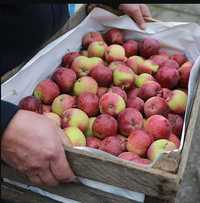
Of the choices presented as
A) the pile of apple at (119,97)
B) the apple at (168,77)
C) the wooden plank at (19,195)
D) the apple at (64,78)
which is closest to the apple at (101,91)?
the pile of apple at (119,97)

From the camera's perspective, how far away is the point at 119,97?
4.73ft

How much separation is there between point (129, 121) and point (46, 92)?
339 millimetres

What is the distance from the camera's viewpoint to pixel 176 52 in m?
1.79

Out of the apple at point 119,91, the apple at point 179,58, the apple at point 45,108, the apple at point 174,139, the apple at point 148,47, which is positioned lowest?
the apple at point 45,108

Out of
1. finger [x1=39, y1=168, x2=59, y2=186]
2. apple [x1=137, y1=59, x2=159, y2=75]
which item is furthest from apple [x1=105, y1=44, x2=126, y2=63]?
finger [x1=39, y1=168, x2=59, y2=186]

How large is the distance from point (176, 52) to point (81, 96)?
1.83 ft

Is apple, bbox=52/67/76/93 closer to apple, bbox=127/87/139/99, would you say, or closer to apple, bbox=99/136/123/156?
apple, bbox=127/87/139/99

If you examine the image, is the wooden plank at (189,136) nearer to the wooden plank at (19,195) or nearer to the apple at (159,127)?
the apple at (159,127)

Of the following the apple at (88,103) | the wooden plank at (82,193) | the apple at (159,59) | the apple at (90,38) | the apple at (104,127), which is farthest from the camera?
the apple at (90,38)

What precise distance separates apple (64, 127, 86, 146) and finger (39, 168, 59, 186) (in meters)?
0.25

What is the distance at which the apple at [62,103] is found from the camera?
1.44 meters

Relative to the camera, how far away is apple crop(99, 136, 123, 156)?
4.07ft

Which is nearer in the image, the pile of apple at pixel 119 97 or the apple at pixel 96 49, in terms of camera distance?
the pile of apple at pixel 119 97

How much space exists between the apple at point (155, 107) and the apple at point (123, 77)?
0.52 feet
